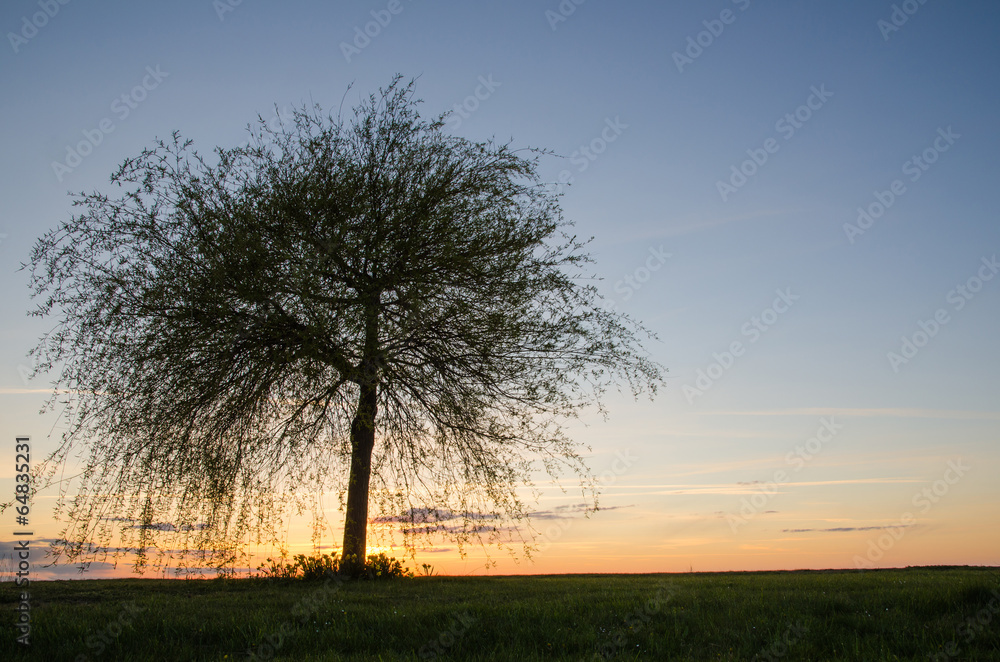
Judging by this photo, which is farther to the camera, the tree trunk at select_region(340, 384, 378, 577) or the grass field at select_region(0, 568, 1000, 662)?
the tree trunk at select_region(340, 384, 378, 577)

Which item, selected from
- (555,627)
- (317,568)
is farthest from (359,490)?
(555,627)

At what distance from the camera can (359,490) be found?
14.9 m

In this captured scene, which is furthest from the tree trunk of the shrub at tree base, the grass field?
the grass field

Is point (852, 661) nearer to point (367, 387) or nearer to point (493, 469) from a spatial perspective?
point (493, 469)

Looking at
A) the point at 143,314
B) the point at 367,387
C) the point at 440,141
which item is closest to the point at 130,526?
the point at 143,314

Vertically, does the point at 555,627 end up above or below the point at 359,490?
below

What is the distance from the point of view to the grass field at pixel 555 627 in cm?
750

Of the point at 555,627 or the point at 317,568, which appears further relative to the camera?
the point at 317,568

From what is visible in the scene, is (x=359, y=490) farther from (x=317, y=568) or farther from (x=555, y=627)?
(x=555, y=627)

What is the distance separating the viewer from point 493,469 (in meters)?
14.3

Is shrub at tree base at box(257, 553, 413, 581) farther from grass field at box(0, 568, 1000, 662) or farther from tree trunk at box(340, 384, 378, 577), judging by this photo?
grass field at box(0, 568, 1000, 662)

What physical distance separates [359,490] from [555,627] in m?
7.56

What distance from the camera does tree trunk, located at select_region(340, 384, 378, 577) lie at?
14.7 m

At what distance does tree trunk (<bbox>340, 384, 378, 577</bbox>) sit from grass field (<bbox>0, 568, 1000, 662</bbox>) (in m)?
3.90
